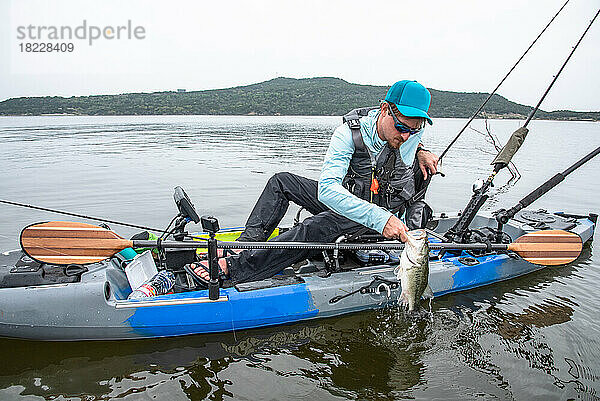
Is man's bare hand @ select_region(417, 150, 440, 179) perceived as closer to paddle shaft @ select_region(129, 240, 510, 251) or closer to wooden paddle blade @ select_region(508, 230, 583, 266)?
paddle shaft @ select_region(129, 240, 510, 251)

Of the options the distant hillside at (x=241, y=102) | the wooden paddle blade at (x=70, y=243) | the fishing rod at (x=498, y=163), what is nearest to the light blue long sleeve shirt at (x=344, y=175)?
the fishing rod at (x=498, y=163)

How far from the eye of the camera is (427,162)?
17.1 ft

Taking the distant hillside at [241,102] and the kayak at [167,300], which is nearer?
the kayak at [167,300]

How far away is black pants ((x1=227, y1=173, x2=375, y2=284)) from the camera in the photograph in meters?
4.80

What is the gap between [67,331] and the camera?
4.12m

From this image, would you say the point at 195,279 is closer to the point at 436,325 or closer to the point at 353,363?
the point at 353,363

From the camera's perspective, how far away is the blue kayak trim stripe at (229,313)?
4.21 meters

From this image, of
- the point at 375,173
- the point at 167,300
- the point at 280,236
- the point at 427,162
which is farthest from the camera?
the point at 427,162

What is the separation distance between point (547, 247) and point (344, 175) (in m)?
2.92

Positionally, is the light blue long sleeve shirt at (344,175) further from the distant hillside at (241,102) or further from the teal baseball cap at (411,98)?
the distant hillside at (241,102)

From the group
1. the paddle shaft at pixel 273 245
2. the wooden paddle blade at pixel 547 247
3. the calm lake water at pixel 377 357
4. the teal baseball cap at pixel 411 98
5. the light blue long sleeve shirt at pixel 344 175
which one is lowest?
the calm lake water at pixel 377 357

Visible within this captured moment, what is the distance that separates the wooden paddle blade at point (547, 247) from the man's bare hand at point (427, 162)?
1.32m

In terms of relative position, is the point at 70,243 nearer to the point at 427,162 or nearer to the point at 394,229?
the point at 394,229

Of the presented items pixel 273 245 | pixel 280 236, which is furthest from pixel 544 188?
pixel 273 245
